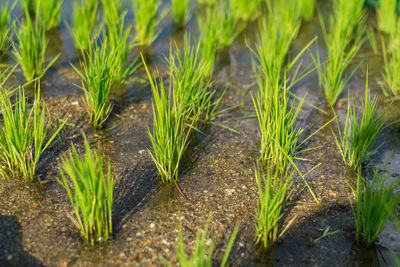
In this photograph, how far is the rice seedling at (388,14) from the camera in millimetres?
4324

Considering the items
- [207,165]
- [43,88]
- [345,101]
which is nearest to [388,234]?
[207,165]

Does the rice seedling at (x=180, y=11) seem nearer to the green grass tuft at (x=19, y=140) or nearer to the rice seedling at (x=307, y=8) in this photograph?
the rice seedling at (x=307, y=8)

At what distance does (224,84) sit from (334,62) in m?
0.84

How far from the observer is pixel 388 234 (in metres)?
2.19

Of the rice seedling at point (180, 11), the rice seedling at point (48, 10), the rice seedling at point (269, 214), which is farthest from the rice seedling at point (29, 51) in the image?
the rice seedling at point (269, 214)

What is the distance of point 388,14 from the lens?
4.42 m

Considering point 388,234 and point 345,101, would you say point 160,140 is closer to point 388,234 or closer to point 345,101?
point 388,234

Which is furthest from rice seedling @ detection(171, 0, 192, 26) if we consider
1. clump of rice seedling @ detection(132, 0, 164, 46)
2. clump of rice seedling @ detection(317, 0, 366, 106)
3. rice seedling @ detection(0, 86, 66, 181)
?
rice seedling @ detection(0, 86, 66, 181)

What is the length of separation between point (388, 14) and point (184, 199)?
10.5 ft

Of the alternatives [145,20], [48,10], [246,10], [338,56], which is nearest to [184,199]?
[338,56]

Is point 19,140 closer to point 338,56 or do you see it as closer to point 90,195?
point 90,195

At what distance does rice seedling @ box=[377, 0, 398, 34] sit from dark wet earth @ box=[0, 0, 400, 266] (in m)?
1.38

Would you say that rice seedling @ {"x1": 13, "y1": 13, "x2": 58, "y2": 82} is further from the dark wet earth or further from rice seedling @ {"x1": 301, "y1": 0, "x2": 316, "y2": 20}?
rice seedling @ {"x1": 301, "y1": 0, "x2": 316, "y2": 20}

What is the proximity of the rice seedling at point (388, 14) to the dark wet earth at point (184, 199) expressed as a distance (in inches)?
54.3
